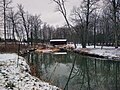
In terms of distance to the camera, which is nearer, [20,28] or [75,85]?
[75,85]

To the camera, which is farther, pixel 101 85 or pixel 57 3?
pixel 57 3

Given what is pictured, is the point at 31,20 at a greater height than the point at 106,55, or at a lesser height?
greater

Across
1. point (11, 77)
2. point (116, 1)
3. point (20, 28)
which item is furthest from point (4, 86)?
point (20, 28)

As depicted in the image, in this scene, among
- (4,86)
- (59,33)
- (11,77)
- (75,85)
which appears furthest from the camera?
(59,33)

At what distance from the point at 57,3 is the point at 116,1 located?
35.0 ft

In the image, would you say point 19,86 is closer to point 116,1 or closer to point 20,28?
point 116,1

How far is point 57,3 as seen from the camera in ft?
136

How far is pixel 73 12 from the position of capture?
5644cm

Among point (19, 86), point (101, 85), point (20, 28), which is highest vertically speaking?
point (20, 28)

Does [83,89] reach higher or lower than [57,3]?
lower

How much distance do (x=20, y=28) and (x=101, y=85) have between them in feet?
221

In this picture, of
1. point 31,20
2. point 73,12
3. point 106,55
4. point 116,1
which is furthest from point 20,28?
point 106,55

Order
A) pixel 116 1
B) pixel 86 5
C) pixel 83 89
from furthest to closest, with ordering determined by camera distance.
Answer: pixel 86 5 → pixel 116 1 → pixel 83 89

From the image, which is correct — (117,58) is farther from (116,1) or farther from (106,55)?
Answer: (116,1)
